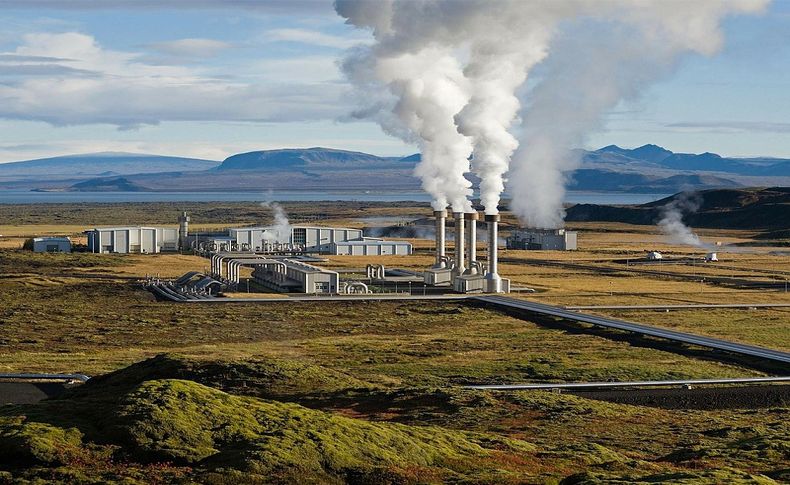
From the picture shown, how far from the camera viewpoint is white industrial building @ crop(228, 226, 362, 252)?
152 m

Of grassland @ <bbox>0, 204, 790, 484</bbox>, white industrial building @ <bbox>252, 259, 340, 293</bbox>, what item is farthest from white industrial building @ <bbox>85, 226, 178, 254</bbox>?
grassland @ <bbox>0, 204, 790, 484</bbox>

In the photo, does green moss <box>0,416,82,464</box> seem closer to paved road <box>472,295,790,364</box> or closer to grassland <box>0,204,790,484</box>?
grassland <box>0,204,790,484</box>

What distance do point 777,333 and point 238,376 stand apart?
3714cm

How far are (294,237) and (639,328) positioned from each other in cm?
8991

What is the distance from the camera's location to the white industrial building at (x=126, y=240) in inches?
5763

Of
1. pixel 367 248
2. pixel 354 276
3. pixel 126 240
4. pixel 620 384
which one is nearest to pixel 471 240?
pixel 354 276

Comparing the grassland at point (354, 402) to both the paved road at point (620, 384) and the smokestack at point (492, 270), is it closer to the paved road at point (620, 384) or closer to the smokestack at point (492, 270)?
the paved road at point (620, 384)

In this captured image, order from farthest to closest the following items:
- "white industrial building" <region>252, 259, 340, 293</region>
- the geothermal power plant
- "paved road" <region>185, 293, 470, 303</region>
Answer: the geothermal power plant → "white industrial building" <region>252, 259, 340, 293</region> → "paved road" <region>185, 293, 470, 303</region>

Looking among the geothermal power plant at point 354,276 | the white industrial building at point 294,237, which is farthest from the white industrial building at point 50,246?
the white industrial building at point 294,237

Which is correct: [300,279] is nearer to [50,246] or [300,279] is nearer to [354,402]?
[354,402]

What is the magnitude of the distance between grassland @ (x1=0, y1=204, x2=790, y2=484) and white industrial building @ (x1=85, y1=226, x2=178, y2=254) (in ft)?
178

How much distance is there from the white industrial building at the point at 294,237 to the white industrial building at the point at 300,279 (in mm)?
46561

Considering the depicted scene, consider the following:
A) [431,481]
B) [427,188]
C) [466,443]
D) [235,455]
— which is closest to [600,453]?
[466,443]

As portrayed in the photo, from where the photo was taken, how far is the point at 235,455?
31.7 m
